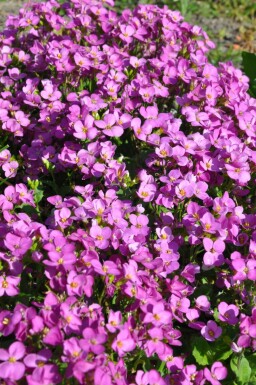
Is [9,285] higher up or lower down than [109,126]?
lower down

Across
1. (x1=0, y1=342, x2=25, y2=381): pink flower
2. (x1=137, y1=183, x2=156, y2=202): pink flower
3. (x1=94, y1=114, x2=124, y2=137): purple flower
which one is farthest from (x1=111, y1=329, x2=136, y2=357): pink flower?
(x1=94, y1=114, x2=124, y2=137): purple flower

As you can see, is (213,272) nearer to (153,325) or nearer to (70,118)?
(153,325)

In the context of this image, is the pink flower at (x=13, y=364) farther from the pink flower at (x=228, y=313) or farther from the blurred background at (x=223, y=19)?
the blurred background at (x=223, y=19)

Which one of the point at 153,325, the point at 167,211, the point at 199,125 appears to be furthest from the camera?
the point at 199,125

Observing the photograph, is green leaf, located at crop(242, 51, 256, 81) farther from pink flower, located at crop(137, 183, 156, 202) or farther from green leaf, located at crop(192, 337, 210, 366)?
green leaf, located at crop(192, 337, 210, 366)

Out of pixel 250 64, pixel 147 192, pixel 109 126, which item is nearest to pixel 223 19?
pixel 250 64

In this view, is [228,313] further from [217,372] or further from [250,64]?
[250,64]

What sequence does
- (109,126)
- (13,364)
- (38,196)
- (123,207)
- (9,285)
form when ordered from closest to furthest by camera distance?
1. (13,364)
2. (9,285)
3. (123,207)
4. (38,196)
5. (109,126)

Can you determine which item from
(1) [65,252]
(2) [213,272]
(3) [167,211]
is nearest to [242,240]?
(2) [213,272]
